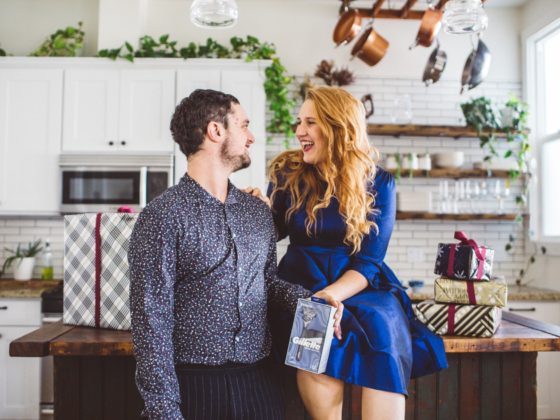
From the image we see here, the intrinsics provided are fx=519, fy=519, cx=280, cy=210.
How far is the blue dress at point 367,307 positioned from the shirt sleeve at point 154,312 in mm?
486

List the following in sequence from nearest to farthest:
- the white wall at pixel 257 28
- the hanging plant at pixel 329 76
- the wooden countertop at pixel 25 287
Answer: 1. the wooden countertop at pixel 25 287
2. the hanging plant at pixel 329 76
3. the white wall at pixel 257 28

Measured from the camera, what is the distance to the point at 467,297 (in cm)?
187

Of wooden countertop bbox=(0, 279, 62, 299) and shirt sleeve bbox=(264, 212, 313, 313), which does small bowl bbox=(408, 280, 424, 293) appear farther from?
wooden countertop bbox=(0, 279, 62, 299)

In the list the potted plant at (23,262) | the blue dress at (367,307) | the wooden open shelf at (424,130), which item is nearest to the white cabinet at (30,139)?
the potted plant at (23,262)

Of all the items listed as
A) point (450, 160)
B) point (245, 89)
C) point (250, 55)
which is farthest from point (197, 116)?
point (450, 160)

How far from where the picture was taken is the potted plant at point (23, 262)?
4057mm

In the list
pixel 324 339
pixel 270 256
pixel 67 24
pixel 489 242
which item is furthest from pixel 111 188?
pixel 489 242

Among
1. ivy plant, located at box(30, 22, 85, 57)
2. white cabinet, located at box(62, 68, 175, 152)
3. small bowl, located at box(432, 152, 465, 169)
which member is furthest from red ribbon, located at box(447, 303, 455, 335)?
ivy plant, located at box(30, 22, 85, 57)

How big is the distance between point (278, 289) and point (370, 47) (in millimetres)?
2875

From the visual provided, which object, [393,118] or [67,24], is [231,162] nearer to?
[393,118]

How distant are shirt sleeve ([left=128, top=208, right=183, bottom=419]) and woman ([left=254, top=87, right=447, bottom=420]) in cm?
47

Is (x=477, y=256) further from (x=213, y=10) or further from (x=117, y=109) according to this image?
(x=117, y=109)

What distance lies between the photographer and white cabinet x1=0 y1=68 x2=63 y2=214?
12.8ft

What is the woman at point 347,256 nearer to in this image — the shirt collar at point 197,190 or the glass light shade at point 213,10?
the shirt collar at point 197,190
